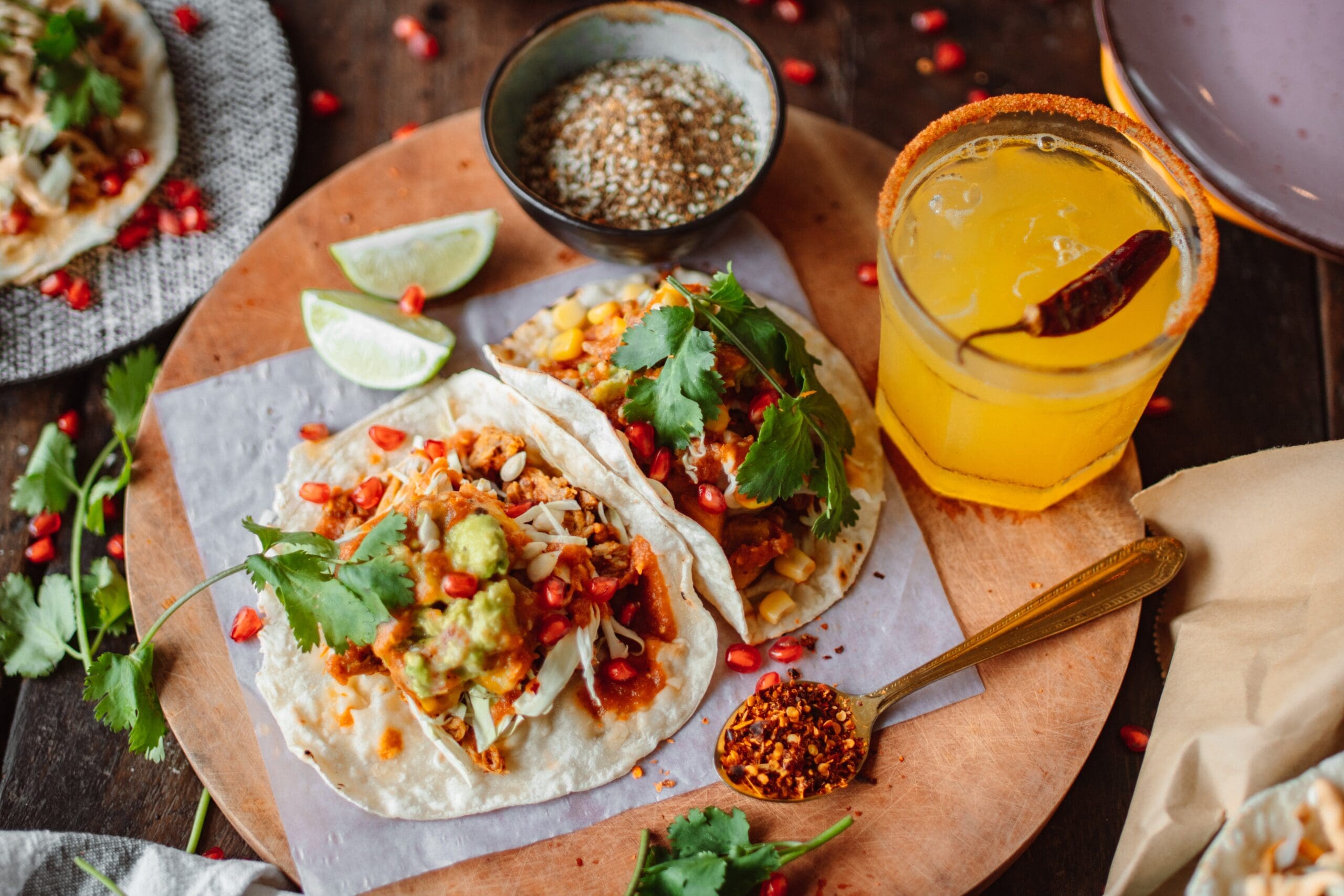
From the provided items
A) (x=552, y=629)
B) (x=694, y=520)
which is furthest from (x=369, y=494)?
(x=694, y=520)

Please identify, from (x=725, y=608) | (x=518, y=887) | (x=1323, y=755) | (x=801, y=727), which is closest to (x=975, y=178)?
(x=725, y=608)

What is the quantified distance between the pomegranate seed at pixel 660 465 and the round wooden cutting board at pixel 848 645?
0.91 m

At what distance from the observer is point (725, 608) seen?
333 centimetres

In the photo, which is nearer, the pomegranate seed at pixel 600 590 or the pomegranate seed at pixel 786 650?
the pomegranate seed at pixel 600 590

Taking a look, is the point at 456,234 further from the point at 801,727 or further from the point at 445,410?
the point at 801,727

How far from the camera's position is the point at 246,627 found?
134 inches

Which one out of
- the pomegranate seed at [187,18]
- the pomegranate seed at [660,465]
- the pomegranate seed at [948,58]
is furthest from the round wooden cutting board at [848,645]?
the pomegranate seed at [187,18]

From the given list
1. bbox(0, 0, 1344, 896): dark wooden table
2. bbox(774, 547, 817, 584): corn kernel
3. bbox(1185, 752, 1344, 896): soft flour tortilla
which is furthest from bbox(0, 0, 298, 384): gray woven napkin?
bbox(1185, 752, 1344, 896): soft flour tortilla

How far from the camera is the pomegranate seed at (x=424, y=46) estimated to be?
459 cm

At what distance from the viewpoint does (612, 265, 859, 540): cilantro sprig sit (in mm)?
3139

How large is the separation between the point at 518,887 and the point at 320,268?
245cm

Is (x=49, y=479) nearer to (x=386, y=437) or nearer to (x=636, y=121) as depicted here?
(x=386, y=437)

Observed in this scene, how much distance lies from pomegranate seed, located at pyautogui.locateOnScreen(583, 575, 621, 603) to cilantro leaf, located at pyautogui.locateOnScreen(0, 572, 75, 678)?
6.63 feet

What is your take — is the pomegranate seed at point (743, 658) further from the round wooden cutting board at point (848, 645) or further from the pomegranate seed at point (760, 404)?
the pomegranate seed at point (760, 404)
